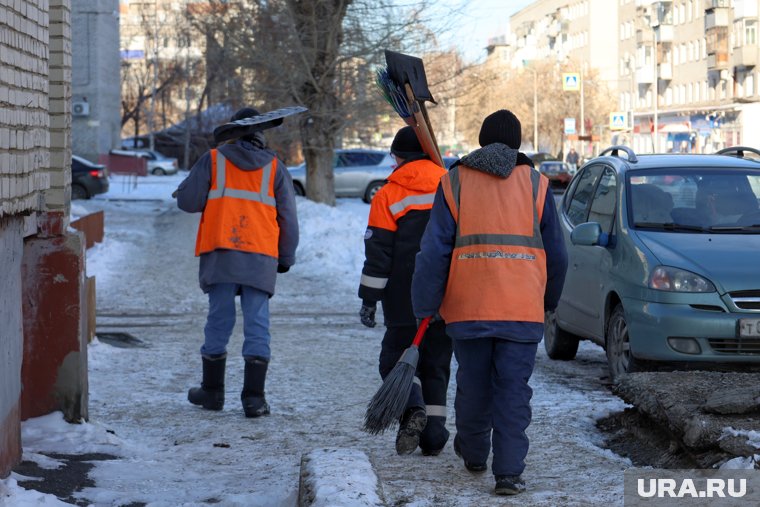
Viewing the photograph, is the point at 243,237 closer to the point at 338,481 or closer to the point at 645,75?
the point at 338,481

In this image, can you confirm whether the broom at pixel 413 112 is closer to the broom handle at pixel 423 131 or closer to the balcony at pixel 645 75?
the broom handle at pixel 423 131

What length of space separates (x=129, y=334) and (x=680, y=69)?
7289 centimetres

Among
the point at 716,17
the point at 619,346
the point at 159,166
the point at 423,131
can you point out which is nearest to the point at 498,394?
the point at 423,131

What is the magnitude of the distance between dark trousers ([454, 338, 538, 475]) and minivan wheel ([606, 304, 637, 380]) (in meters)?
2.80

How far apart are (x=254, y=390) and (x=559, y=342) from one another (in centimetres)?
314

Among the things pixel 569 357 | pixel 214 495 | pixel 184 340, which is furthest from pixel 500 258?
pixel 184 340

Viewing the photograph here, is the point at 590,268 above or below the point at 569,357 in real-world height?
above

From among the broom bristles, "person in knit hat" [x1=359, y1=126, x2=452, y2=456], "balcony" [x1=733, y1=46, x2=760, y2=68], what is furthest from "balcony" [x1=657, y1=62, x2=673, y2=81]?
the broom bristles

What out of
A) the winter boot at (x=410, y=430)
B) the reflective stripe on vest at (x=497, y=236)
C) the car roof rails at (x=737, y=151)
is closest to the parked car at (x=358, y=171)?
the car roof rails at (x=737, y=151)

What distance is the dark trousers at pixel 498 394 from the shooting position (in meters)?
5.21

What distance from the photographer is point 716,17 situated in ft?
230

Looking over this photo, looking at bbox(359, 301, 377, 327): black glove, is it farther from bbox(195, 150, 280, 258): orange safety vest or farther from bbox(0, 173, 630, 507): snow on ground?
bbox(195, 150, 280, 258): orange safety vest

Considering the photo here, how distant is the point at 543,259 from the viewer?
5.29 m

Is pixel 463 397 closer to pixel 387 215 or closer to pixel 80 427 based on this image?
pixel 387 215
